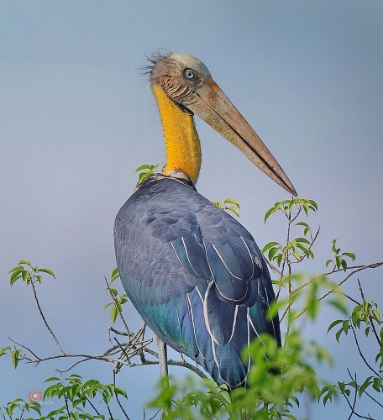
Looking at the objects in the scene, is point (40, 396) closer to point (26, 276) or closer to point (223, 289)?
point (26, 276)

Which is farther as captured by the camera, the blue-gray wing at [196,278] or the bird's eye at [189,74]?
the bird's eye at [189,74]

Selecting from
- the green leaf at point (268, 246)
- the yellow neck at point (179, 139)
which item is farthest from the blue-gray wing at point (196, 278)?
the yellow neck at point (179, 139)

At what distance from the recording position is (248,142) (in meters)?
4.08

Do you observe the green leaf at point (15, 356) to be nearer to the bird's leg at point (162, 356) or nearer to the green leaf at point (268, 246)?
the bird's leg at point (162, 356)

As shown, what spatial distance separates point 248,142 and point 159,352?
125cm

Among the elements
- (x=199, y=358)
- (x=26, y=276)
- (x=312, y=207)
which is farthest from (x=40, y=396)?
(x=312, y=207)

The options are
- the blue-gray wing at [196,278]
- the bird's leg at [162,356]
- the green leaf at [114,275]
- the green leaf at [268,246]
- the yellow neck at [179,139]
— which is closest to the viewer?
the blue-gray wing at [196,278]

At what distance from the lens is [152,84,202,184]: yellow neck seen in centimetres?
400

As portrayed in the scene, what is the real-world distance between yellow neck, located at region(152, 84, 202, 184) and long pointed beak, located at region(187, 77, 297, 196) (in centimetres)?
8

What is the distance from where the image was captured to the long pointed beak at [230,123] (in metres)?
4.07

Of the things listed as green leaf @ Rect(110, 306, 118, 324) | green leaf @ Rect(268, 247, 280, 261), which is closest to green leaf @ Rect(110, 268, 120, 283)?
green leaf @ Rect(110, 306, 118, 324)

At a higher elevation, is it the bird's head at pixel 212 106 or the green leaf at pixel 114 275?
the bird's head at pixel 212 106

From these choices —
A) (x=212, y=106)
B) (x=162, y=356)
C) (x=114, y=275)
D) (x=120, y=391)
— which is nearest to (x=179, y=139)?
(x=212, y=106)

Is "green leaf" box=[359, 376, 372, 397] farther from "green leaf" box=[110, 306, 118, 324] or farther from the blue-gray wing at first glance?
"green leaf" box=[110, 306, 118, 324]
